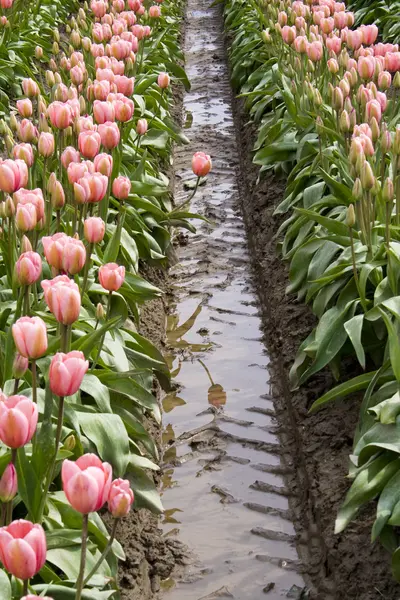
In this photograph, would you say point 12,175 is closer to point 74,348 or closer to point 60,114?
point 74,348

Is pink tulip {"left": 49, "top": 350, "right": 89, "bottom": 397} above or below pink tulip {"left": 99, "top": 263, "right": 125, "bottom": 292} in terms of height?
above

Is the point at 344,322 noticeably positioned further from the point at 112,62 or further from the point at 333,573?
the point at 112,62

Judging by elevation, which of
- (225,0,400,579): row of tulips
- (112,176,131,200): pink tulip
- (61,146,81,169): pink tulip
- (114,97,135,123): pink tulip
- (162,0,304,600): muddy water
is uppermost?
(61,146,81,169): pink tulip

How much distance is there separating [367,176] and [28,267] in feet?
4.52

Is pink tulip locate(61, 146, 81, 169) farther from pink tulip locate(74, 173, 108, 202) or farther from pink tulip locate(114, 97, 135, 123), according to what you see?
pink tulip locate(114, 97, 135, 123)

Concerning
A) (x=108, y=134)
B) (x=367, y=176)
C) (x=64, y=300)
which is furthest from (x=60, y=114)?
(x=64, y=300)

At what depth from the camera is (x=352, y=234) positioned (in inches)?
153

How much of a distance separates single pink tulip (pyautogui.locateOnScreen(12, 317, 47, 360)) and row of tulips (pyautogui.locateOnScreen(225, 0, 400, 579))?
1.18m

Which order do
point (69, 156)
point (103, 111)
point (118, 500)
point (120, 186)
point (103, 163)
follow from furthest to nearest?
point (103, 111), point (120, 186), point (69, 156), point (103, 163), point (118, 500)

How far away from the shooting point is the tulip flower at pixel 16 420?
173 centimetres

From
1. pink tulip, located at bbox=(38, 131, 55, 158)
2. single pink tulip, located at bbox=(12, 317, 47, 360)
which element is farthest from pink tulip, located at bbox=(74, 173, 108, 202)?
single pink tulip, located at bbox=(12, 317, 47, 360)

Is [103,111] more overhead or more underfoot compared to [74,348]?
more overhead

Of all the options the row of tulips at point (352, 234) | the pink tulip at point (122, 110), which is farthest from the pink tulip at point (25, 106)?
the row of tulips at point (352, 234)

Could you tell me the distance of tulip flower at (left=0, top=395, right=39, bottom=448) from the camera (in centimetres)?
173
